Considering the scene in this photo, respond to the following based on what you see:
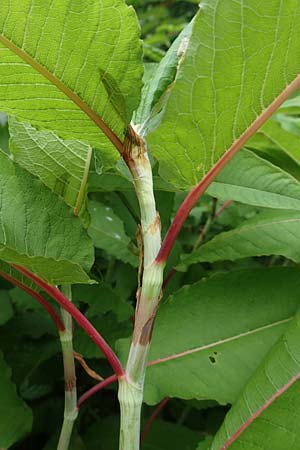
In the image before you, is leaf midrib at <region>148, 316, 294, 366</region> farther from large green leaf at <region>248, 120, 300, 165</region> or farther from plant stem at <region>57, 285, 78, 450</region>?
large green leaf at <region>248, 120, 300, 165</region>

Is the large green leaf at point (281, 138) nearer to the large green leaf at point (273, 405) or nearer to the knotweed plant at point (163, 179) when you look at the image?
the knotweed plant at point (163, 179)

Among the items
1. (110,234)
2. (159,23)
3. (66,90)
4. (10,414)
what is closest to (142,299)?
(66,90)

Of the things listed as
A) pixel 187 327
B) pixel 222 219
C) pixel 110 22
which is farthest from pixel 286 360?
pixel 222 219

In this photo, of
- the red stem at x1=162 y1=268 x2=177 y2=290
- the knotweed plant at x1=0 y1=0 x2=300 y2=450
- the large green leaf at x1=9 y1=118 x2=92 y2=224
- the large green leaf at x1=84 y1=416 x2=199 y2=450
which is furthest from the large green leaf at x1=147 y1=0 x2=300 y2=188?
the large green leaf at x1=84 y1=416 x2=199 y2=450

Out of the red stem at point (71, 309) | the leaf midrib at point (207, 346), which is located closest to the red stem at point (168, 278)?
the leaf midrib at point (207, 346)

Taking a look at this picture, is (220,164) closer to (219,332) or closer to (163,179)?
(163,179)

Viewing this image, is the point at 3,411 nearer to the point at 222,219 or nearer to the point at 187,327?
the point at 187,327
